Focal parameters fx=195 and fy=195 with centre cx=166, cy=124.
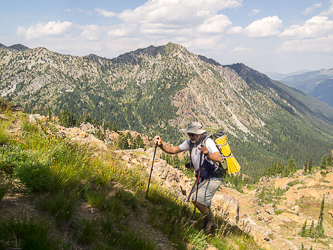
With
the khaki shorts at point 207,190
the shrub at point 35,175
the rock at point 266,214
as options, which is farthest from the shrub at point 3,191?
the rock at point 266,214

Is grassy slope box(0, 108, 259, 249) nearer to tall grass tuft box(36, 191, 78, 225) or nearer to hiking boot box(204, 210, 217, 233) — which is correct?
tall grass tuft box(36, 191, 78, 225)

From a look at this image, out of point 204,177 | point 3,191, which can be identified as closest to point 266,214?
point 204,177

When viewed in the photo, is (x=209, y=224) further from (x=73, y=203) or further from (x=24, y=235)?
(x=24, y=235)

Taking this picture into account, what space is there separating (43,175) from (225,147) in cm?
512

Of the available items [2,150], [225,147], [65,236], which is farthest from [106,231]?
[225,147]

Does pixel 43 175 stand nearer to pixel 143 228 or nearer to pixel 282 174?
pixel 143 228

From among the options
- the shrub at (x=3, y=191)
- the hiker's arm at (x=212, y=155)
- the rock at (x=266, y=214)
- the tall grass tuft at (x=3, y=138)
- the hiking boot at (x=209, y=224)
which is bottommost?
the rock at (x=266, y=214)

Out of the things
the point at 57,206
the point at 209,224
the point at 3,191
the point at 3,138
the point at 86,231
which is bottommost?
the point at 209,224

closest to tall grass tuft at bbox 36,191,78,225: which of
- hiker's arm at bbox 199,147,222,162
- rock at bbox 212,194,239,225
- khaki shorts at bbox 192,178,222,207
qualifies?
hiker's arm at bbox 199,147,222,162

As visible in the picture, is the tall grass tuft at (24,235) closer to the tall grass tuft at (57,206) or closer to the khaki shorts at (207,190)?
the tall grass tuft at (57,206)

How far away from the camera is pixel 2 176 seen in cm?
439

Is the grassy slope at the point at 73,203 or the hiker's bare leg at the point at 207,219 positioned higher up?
the grassy slope at the point at 73,203

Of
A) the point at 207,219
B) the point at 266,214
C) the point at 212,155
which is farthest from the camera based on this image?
the point at 266,214

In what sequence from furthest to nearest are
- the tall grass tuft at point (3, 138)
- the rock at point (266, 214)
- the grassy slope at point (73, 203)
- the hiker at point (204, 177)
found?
the rock at point (266, 214), the hiker at point (204, 177), the tall grass tuft at point (3, 138), the grassy slope at point (73, 203)
